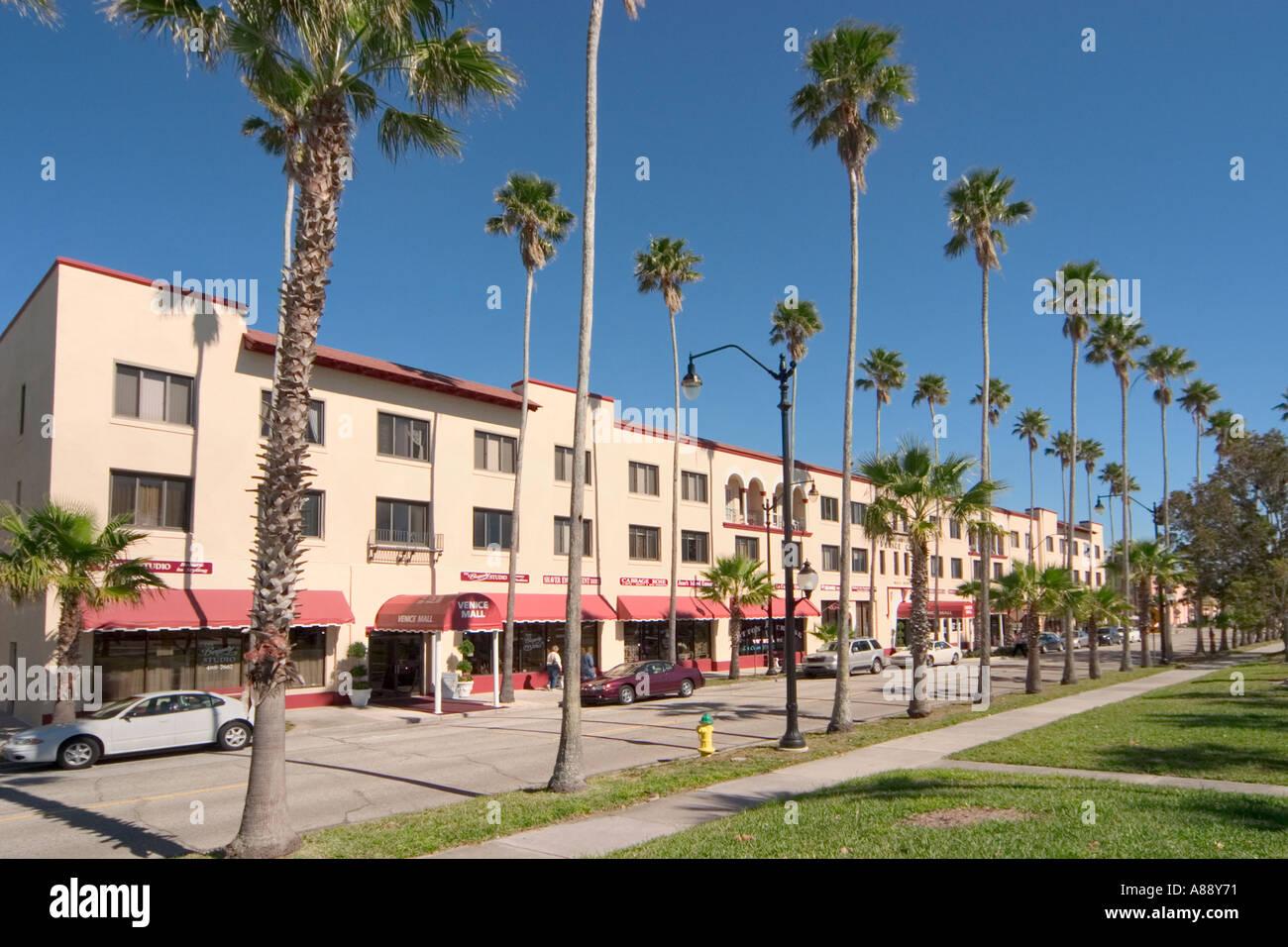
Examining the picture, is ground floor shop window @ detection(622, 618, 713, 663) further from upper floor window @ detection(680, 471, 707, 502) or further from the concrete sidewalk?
the concrete sidewalk

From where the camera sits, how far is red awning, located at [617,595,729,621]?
120 feet

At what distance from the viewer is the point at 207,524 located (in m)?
24.4

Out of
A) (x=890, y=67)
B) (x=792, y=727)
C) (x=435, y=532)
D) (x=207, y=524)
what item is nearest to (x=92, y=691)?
(x=207, y=524)

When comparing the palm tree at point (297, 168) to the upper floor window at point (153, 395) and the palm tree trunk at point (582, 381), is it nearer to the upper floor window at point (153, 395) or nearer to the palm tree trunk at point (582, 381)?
the palm tree trunk at point (582, 381)

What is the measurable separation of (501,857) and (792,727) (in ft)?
30.8

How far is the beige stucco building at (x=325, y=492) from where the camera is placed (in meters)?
22.7

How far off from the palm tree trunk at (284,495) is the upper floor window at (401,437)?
19.8m

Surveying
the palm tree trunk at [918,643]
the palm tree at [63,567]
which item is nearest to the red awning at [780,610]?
the palm tree trunk at [918,643]

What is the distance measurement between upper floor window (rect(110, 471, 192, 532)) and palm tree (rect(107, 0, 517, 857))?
16163 mm

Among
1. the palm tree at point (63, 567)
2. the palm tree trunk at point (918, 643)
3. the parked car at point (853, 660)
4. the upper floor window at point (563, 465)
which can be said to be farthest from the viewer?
the parked car at point (853, 660)

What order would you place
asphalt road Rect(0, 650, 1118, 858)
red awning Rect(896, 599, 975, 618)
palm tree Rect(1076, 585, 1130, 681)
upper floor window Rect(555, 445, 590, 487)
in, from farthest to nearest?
red awning Rect(896, 599, 975, 618) < upper floor window Rect(555, 445, 590, 487) < palm tree Rect(1076, 585, 1130, 681) < asphalt road Rect(0, 650, 1118, 858)

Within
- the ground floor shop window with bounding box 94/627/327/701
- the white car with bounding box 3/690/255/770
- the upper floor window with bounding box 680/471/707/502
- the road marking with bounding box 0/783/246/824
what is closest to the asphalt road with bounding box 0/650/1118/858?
the road marking with bounding box 0/783/246/824

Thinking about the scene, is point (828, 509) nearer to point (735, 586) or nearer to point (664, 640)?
point (735, 586)
